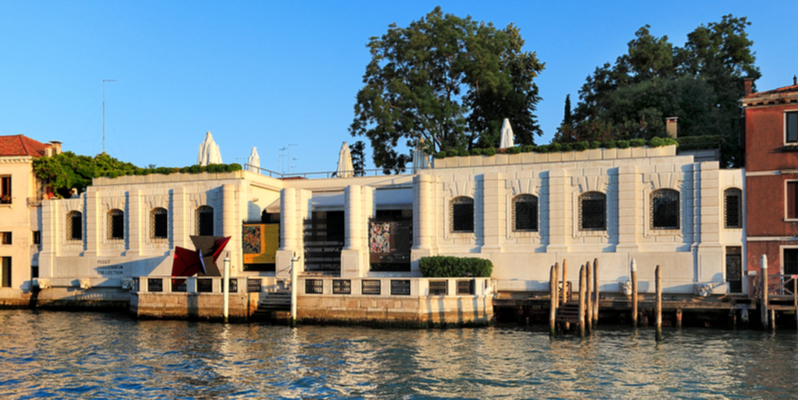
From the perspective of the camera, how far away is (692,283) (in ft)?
99.3

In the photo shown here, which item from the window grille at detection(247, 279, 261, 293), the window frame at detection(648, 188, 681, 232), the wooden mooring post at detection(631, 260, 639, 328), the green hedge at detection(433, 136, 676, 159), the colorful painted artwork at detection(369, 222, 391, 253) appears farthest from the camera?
the colorful painted artwork at detection(369, 222, 391, 253)

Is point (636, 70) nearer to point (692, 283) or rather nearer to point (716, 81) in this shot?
point (716, 81)

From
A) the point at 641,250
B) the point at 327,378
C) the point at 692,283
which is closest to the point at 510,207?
the point at 641,250

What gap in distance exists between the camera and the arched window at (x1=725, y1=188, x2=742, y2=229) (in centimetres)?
3022

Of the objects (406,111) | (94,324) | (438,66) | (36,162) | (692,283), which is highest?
(438,66)

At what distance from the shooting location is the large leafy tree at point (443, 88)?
49.8 meters

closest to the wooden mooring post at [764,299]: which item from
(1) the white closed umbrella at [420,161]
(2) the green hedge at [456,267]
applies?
(2) the green hedge at [456,267]

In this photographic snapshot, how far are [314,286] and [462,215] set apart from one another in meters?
8.39

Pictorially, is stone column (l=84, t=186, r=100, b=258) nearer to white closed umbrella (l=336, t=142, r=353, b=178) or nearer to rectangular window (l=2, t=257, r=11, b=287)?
rectangular window (l=2, t=257, r=11, b=287)

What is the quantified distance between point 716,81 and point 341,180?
30.0 metres

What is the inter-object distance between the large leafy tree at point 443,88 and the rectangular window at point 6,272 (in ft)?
80.0

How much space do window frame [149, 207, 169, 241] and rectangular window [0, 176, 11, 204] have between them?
9.99m

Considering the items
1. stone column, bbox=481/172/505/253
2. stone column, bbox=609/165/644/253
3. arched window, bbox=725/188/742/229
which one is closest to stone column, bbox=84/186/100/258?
stone column, bbox=481/172/505/253

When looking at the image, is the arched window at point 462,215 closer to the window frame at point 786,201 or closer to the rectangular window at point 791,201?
the window frame at point 786,201
